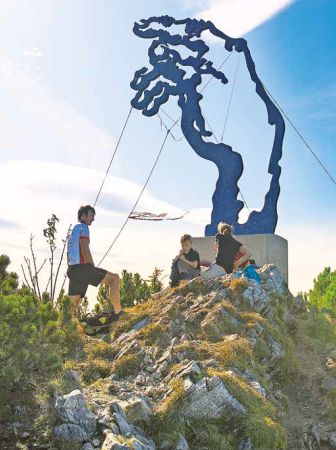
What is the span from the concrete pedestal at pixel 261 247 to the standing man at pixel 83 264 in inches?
194

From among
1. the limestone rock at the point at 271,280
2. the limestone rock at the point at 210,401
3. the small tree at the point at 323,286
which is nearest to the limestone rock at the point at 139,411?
the limestone rock at the point at 210,401

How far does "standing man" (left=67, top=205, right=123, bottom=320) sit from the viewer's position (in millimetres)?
10188

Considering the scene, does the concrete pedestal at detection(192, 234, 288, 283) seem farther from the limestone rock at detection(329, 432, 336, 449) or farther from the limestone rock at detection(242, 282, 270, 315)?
the limestone rock at detection(329, 432, 336, 449)

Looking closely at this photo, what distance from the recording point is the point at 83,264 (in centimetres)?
1027

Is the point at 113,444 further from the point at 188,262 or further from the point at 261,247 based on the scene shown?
the point at 261,247

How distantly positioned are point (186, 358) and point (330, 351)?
3615 millimetres

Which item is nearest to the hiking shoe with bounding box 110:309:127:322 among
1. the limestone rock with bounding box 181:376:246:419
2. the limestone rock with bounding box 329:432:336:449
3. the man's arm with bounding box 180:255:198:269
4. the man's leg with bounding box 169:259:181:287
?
the man's leg with bounding box 169:259:181:287

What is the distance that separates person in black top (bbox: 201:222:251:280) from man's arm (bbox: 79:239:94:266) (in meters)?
2.87

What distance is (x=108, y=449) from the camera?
5727mm

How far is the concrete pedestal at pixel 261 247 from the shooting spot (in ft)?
47.0

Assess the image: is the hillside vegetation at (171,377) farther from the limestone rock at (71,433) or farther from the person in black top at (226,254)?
the person in black top at (226,254)

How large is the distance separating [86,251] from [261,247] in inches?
217

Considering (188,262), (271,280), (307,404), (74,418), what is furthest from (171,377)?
(271,280)

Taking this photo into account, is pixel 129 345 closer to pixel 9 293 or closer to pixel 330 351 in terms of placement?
pixel 9 293
